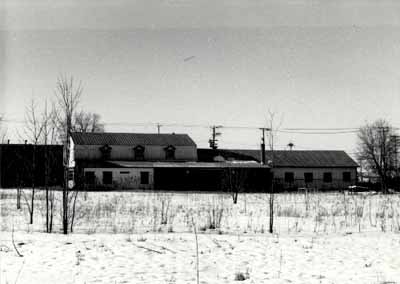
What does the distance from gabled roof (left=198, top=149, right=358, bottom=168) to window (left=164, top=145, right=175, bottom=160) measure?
3623 mm

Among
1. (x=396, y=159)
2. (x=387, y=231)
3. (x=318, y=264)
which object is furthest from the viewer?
(x=396, y=159)

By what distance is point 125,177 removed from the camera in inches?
1705

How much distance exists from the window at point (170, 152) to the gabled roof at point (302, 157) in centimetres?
362

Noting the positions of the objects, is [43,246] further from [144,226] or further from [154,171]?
[154,171]

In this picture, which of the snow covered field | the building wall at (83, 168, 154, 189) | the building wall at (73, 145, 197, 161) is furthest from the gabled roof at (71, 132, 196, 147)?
the snow covered field

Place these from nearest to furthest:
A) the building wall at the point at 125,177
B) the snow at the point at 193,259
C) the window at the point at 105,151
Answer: the snow at the point at 193,259 < the building wall at the point at 125,177 < the window at the point at 105,151

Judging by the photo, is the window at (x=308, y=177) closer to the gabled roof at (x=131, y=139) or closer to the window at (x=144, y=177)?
the gabled roof at (x=131, y=139)

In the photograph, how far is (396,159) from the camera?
53.3m

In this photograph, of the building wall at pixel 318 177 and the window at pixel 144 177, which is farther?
the building wall at pixel 318 177

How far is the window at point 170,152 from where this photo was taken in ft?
164

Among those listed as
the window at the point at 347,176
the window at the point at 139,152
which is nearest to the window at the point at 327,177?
the window at the point at 347,176

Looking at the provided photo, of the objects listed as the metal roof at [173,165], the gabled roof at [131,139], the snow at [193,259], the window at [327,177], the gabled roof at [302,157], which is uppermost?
the gabled roof at [131,139]

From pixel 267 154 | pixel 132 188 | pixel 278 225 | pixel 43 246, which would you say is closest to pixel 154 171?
pixel 132 188

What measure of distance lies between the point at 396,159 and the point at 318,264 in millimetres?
49483
